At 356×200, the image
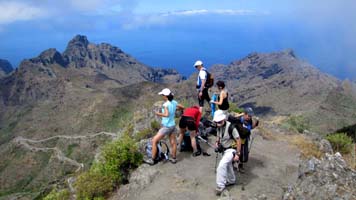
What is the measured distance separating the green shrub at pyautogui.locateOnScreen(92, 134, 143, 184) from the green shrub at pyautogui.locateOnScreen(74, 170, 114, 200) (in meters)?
0.33

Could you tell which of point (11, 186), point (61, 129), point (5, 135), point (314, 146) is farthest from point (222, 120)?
point (5, 135)

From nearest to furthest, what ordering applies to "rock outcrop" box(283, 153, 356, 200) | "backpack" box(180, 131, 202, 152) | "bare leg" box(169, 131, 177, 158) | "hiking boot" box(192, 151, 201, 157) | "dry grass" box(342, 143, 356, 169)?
"rock outcrop" box(283, 153, 356, 200)
"bare leg" box(169, 131, 177, 158)
"hiking boot" box(192, 151, 201, 157)
"backpack" box(180, 131, 202, 152)
"dry grass" box(342, 143, 356, 169)

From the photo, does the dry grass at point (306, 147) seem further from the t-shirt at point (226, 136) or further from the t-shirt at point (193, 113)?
the t-shirt at point (226, 136)

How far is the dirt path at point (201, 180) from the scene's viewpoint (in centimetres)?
1340

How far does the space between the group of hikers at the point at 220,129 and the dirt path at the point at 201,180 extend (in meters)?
0.41

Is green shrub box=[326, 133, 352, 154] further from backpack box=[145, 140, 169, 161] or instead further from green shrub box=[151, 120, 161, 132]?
backpack box=[145, 140, 169, 161]

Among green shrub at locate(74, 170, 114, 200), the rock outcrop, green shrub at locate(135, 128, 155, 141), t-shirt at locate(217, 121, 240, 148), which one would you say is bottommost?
green shrub at locate(74, 170, 114, 200)

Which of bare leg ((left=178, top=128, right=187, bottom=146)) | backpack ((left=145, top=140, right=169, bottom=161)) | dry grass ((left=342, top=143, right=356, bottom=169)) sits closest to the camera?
bare leg ((left=178, top=128, right=187, bottom=146))

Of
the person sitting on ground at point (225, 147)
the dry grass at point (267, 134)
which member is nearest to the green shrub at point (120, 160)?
the person sitting on ground at point (225, 147)

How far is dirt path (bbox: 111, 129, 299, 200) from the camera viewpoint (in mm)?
13398

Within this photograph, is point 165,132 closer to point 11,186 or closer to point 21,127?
point 11,186

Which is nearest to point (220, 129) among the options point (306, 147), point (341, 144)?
point (306, 147)

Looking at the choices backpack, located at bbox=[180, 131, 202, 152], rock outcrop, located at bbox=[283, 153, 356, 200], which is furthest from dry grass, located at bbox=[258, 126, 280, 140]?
rock outcrop, located at bbox=[283, 153, 356, 200]

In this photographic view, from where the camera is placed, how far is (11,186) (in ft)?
330
